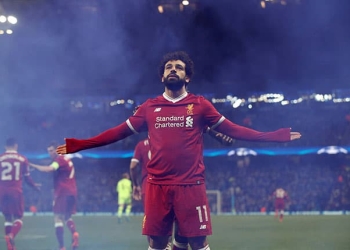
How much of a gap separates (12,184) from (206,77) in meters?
14.5

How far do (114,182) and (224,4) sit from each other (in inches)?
734

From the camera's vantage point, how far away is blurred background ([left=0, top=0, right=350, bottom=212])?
13.6 metres

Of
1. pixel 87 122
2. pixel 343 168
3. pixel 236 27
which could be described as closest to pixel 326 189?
pixel 343 168

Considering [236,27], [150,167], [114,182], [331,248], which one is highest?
[236,27]

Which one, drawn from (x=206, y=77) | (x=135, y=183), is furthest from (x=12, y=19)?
(x=206, y=77)

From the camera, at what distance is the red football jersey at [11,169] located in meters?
10.9

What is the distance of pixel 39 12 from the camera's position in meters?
13.1

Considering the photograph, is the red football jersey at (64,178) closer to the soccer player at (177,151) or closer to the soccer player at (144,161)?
the soccer player at (144,161)

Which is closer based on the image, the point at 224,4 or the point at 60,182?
the point at 60,182

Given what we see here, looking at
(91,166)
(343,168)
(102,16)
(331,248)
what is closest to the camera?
(331,248)

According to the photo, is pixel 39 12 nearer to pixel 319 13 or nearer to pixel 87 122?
pixel 319 13

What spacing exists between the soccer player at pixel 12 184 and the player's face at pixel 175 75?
5706 millimetres

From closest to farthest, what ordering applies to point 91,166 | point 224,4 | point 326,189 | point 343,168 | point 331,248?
point 331,248, point 224,4, point 326,189, point 343,168, point 91,166

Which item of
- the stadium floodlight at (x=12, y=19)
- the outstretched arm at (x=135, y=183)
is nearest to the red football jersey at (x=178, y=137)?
the outstretched arm at (x=135, y=183)
